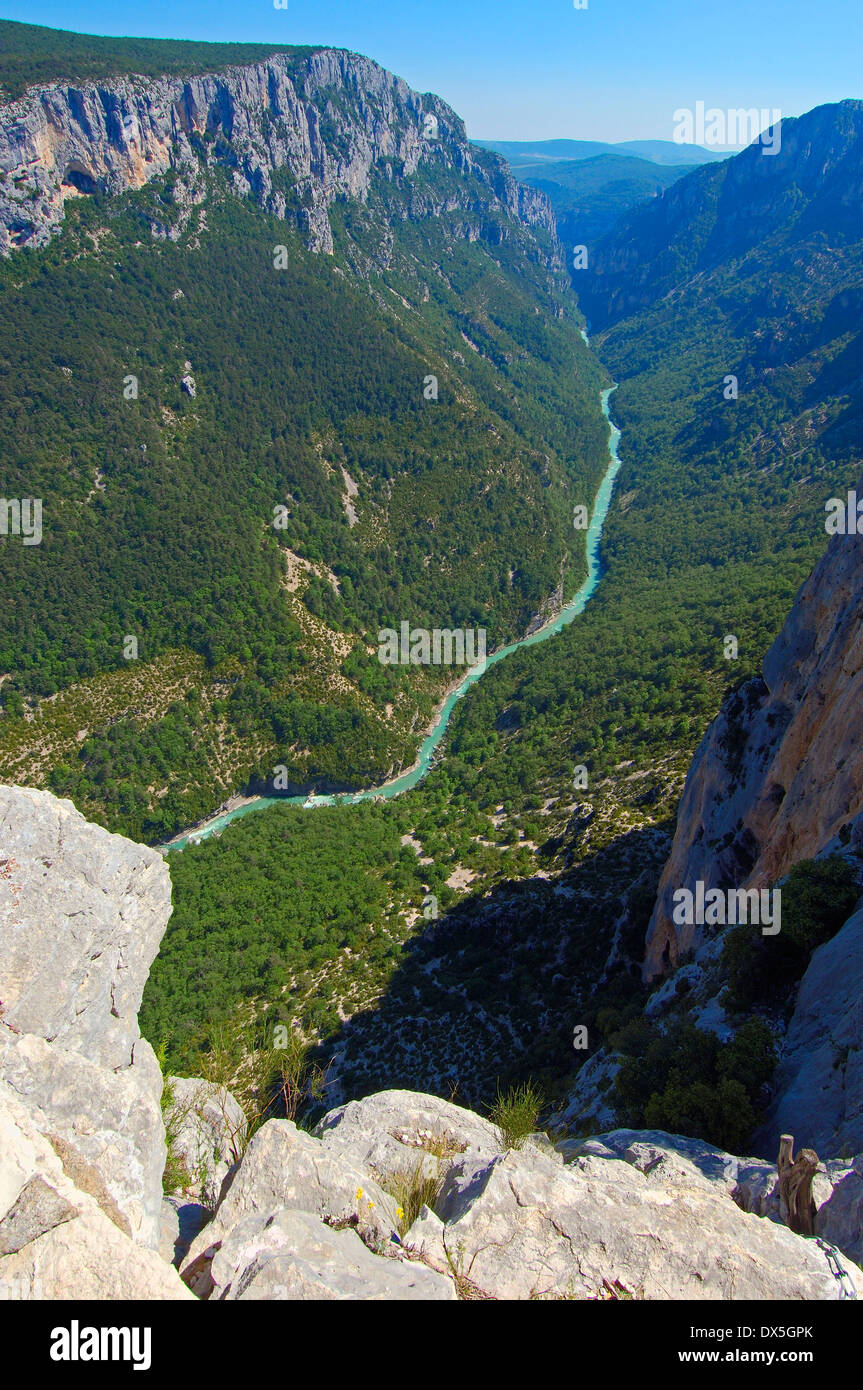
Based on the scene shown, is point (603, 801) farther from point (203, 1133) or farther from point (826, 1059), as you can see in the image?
point (203, 1133)

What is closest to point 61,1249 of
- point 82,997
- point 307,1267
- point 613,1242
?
point 307,1267

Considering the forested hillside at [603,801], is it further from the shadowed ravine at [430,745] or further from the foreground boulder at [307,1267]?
the foreground boulder at [307,1267]

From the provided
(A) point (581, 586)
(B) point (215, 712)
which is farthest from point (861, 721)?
(A) point (581, 586)

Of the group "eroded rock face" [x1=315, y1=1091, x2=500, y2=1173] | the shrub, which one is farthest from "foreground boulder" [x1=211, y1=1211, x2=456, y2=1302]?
the shrub

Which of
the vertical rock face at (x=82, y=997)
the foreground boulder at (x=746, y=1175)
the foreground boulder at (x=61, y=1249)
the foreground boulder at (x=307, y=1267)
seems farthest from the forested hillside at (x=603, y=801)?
the foreground boulder at (x=61, y=1249)

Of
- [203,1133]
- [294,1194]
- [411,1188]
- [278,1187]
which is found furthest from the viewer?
[203,1133]

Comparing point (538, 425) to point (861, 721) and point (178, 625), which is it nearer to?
point (178, 625)

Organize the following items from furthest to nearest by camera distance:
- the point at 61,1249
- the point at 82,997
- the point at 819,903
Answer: the point at 819,903
the point at 82,997
the point at 61,1249
